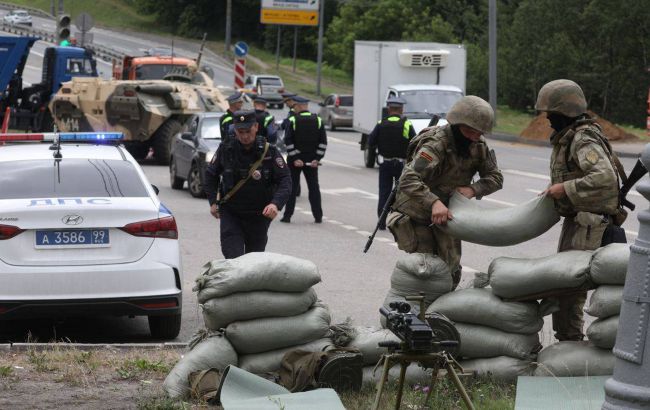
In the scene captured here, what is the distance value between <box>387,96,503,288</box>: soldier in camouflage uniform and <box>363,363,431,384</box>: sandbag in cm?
89

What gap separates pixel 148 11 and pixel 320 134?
90.3 metres

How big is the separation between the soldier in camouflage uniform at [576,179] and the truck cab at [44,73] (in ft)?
97.5

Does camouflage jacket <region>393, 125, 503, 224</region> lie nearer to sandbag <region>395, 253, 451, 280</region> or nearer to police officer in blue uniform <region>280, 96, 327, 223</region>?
sandbag <region>395, 253, 451, 280</region>

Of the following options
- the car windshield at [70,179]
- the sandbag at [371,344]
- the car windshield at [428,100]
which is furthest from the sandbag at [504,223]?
the car windshield at [428,100]

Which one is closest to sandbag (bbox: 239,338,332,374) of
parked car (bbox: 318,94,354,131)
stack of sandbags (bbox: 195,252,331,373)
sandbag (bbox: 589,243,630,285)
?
stack of sandbags (bbox: 195,252,331,373)

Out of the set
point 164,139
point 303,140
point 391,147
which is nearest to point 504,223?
point 391,147

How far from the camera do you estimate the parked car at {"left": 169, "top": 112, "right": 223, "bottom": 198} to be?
888 inches

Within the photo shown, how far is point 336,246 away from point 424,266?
28.6 feet

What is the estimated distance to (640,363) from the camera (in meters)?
4.88

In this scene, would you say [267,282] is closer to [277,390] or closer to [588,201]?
[277,390]

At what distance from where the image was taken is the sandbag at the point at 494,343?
7.31 m

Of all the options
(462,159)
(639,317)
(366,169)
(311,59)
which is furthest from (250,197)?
(311,59)

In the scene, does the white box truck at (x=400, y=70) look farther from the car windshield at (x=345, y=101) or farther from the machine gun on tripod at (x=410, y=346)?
the machine gun on tripod at (x=410, y=346)

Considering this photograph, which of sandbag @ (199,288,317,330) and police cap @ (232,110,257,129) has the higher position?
police cap @ (232,110,257,129)
